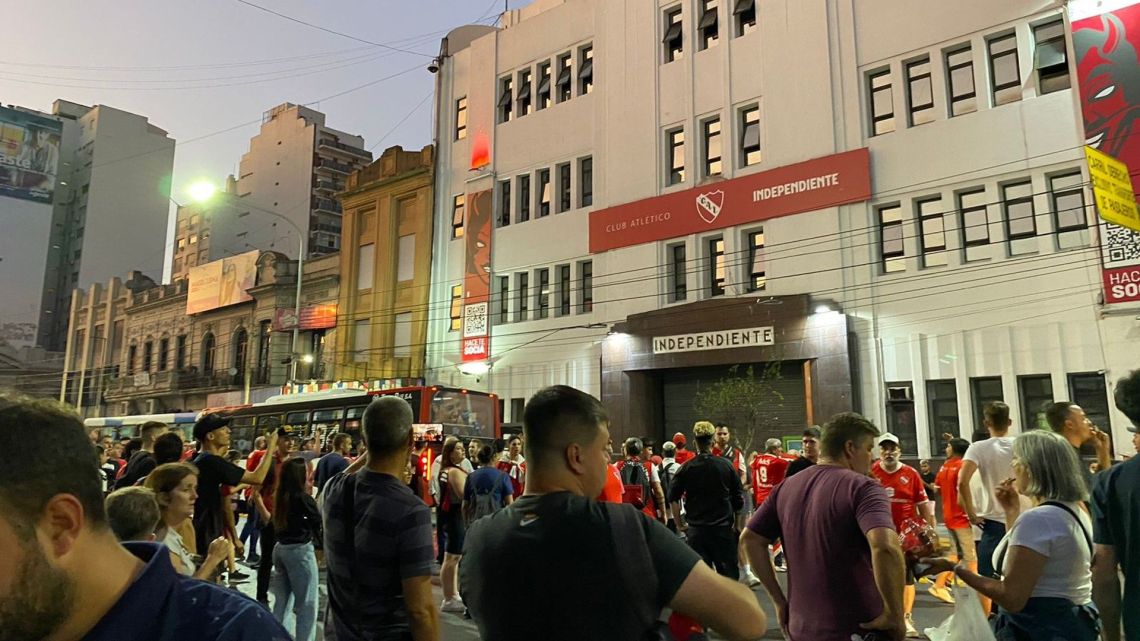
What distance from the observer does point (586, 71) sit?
28.8 metres

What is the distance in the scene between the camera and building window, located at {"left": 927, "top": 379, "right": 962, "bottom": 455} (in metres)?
19.5

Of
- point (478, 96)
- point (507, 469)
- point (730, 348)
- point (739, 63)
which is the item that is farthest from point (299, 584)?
point (478, 96)

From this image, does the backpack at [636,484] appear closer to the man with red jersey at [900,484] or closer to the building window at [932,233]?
the man with red jersey at [900,484]

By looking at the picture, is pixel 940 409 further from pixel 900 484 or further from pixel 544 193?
pixel 544 193

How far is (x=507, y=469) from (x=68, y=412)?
11310 millimetres

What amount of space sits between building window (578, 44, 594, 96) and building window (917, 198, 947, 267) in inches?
532

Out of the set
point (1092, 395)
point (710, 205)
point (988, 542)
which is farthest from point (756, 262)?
point (988, 542)

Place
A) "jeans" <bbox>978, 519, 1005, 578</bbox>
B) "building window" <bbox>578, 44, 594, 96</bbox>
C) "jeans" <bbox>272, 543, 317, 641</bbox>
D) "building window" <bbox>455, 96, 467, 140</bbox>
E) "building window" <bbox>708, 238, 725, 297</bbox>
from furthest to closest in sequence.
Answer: "building window" <bbox>455, 96, 467, 140</bbox>
"building window" <bbox>578, 44, 594, 96</bbox>
"building window" <bbox>708, 238, 725, 297</bbox>
"jeans" <bbox>978, 519, 1005, 578</bbox>
"jeans" <bbox>272, 543, 317, 641</bbox>

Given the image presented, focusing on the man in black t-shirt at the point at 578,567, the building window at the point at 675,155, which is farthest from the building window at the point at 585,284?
the man in black t-shirt at the point at 578,567

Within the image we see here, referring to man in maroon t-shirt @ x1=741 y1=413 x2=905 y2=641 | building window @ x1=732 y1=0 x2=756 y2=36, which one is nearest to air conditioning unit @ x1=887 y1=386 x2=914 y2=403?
building window @ x1=732 y1=0 x2=756 y2=36

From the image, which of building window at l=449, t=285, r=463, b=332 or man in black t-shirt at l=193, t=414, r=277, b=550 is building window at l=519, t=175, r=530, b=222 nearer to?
building window at l=449, t=285, r=463, b=332

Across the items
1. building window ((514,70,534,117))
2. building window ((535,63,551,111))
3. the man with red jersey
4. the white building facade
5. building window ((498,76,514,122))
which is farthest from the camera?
building window ((498,76,514,122))

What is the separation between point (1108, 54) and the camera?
16922mm

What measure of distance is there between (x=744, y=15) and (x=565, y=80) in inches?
303
